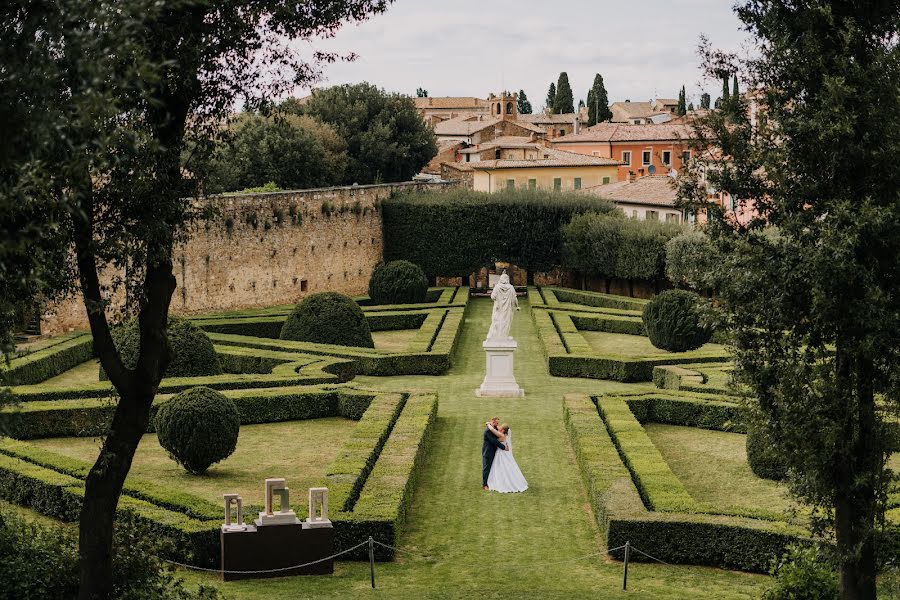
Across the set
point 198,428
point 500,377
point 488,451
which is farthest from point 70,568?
point 500,377

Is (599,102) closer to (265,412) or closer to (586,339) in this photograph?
(586,339)

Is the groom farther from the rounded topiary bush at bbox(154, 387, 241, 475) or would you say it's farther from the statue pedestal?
the statue pedestal

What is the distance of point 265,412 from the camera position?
1983 centimetres

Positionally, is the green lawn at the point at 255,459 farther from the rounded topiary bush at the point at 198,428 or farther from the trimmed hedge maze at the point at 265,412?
the trimmed hedge maze at the point at 265,412

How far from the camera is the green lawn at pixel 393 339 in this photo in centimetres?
2910

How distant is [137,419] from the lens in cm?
976

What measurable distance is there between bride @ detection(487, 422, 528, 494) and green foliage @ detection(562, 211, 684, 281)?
883 inches

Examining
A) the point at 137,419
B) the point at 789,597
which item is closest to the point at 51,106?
the point at 137,419

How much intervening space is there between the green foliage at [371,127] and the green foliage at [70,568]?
155ft

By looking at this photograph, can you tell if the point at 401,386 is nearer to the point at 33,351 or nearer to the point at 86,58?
the point at 33,351

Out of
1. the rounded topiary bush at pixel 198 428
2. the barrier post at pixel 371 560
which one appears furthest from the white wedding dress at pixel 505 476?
the barrier post at pixel 371 560

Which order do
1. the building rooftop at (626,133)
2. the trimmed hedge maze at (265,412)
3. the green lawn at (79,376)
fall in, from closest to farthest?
1. the trimmed hedge maze at (265,412)
2. the green lawn at (79,376)
3. the building rooftop at (626,133)

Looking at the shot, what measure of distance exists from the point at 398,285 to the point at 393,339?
20.3 ft

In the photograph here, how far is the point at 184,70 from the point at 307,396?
11.3 metres
